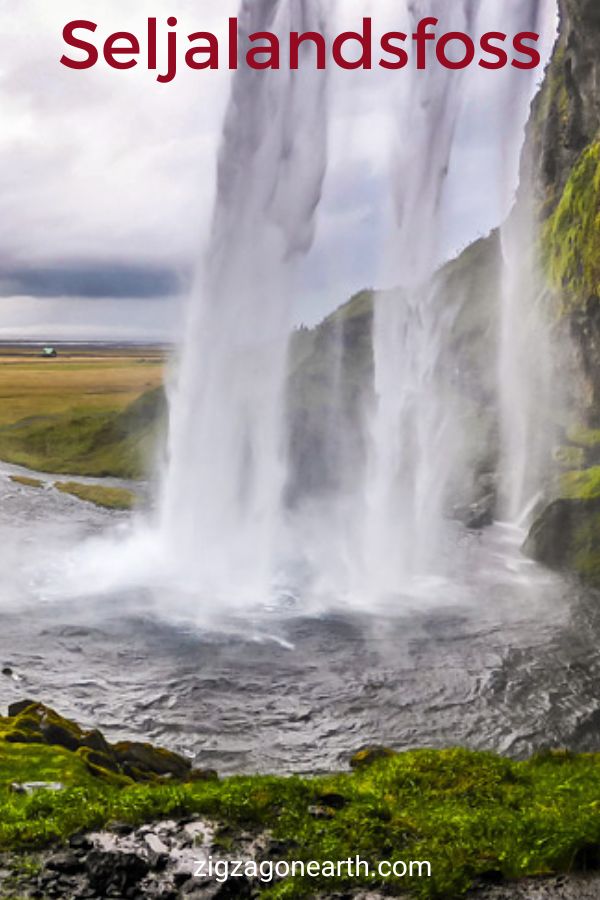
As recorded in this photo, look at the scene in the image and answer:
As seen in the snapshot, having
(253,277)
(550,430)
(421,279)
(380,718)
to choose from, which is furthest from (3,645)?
(550,430)

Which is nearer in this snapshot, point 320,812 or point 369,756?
point 320,812

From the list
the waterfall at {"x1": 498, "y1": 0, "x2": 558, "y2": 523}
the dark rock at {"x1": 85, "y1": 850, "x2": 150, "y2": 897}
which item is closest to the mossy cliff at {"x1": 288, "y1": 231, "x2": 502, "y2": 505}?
the waterfall at {"x1": 498, "y1": 0, "x2": 558, "y2": 523}

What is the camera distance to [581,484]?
44906 mm

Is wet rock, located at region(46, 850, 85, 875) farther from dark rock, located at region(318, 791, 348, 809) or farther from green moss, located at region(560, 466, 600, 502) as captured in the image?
green moss, located at region(560, 466, 600, 502)

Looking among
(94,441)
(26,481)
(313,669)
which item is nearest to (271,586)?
(313,669)

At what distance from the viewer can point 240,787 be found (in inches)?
480

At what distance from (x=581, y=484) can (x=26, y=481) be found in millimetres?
42471

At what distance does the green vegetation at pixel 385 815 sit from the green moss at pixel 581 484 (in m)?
28.9

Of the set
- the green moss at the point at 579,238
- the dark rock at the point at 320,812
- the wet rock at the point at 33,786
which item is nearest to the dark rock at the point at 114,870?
the dark rock at the point at 320,812

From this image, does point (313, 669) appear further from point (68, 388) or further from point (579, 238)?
point (68, 388)

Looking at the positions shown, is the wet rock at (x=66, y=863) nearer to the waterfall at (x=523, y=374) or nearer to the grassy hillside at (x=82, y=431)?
the waterfall at (x=523, y=374)

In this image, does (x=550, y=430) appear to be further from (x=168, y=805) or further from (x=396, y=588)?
(x=168, y=805)

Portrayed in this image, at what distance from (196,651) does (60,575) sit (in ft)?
36.9

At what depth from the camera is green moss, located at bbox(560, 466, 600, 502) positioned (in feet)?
137
